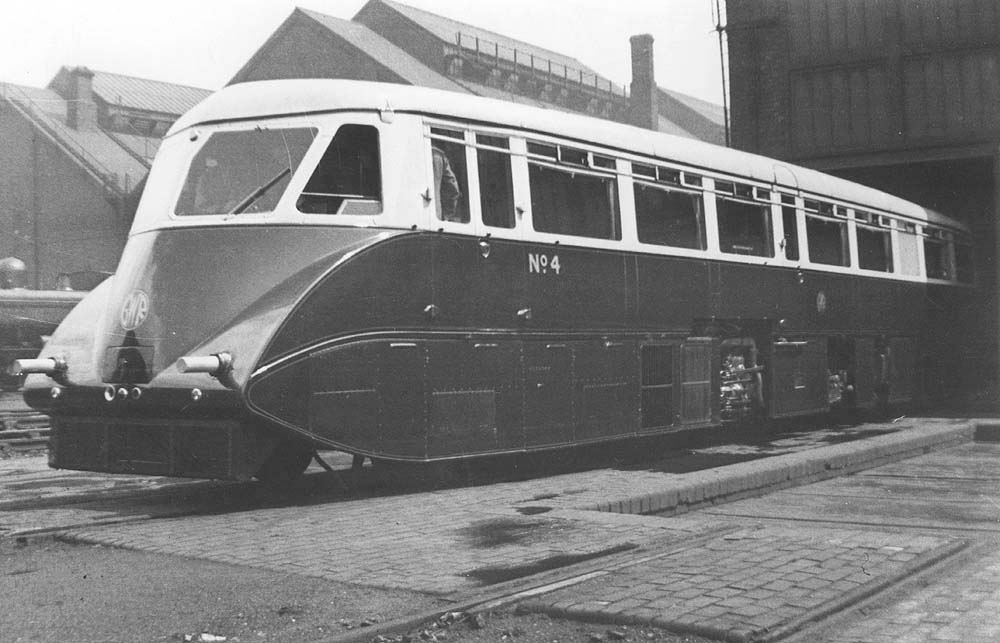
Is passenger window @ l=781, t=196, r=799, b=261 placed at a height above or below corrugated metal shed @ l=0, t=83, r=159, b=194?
below

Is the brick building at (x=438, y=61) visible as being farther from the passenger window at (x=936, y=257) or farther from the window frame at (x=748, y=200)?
the window frame at (x=748, y=200)

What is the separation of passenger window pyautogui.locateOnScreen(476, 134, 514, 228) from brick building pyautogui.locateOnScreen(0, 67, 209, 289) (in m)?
35.9

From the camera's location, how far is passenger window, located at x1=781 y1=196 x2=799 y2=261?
15.4 m

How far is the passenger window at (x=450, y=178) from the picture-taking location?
1005 centimetres

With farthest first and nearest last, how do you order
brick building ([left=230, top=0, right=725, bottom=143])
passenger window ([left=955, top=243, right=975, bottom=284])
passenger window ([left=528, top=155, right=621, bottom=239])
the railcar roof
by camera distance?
1. brick building ([left=230, top=0, right=725, bottom=143])
2. passenger window ([left=955, top=243, right=975, bottom=284])
3. passenger window ([left=528, top=155, right=621, bottom=239])
4. the railcar roof

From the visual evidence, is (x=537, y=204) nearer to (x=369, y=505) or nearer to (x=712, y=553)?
(x=369, y=505)

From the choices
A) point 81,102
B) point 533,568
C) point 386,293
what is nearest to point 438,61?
point 81,102

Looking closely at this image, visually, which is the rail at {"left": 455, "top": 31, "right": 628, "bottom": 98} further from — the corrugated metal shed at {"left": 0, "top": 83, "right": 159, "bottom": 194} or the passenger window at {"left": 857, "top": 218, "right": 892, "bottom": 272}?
the passenger window at {"left": 857, "top": 218, "right": 892, "bottom": 272}

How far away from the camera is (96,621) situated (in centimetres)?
541

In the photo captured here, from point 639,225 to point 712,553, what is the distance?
235 inches

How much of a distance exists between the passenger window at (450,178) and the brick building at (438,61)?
129 ft

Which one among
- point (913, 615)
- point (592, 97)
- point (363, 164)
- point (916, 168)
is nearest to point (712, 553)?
point (913, 615)

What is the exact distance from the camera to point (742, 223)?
567 inches

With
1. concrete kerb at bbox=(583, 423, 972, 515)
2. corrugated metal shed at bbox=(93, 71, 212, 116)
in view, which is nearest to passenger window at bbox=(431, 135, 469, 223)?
concrete kerb at bbox=(583, 423, 972, 515)
